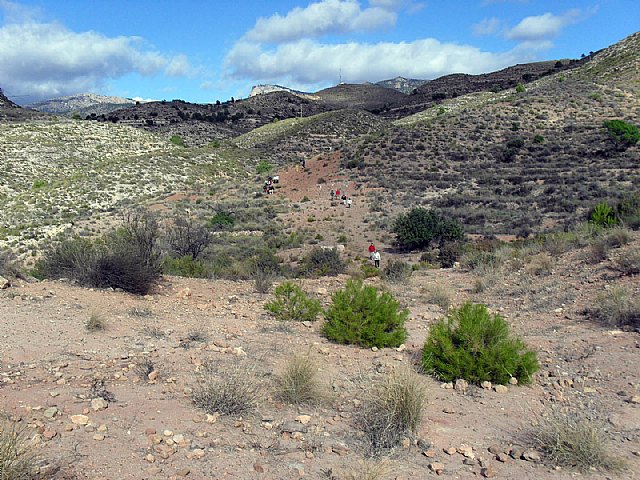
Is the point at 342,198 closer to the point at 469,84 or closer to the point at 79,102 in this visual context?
the point at 469,84

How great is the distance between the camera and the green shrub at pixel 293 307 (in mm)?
8773

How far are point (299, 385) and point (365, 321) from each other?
2.37 metres

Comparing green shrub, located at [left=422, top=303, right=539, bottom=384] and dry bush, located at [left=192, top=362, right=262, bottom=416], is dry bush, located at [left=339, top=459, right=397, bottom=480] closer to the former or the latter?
dry bush, located at [left=192, top=362, right=262, bottom=416]

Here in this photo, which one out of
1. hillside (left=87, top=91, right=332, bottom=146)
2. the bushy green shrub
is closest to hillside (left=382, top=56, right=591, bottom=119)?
hillside (left=87, top=91, right=332, bottom=146)

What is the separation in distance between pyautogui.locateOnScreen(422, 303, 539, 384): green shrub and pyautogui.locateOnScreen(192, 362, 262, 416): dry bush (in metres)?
2.15

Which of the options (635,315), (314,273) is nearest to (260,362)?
(635,315)

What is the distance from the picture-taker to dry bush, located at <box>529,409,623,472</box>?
13.1 feet

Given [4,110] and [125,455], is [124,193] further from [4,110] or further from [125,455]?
[125,455]

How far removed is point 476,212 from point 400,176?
9.96 m

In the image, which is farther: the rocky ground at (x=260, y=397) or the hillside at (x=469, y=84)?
the hillside at (x=469, y=84)

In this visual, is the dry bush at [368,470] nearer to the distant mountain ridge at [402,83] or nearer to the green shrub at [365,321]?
the green shrub at [365,321]

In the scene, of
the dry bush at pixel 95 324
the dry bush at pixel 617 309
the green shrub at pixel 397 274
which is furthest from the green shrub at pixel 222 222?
the dry bush at pixel 617 309

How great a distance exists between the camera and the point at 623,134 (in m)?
34.3

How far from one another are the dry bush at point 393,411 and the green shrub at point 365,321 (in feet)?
7.97
